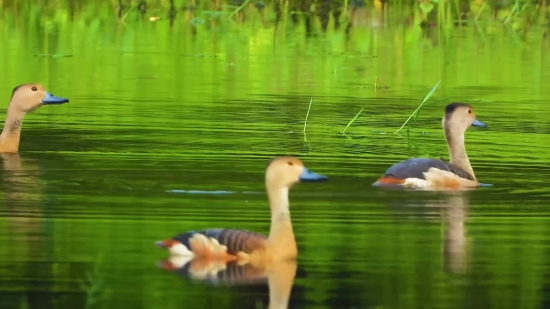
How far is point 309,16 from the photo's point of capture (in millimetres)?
30109

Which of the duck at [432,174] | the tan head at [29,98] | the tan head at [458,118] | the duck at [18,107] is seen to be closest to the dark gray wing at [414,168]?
the duck at [432,174]

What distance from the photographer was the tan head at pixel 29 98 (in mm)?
14086

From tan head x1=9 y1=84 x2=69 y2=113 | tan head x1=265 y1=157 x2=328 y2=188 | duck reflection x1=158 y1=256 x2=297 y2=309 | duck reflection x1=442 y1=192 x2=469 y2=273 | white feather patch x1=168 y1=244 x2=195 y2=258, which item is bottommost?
duck reflection x1=158 y1=256 x2=297 y2=309

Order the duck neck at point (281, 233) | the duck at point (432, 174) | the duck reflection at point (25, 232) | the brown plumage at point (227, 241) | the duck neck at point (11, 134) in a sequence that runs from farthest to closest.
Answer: the duck neck at point (11, 134) → the duck at point (432, 174) → the duck neck at point (281, 233) → the brown plumage at point (227, 241) → the duck reflection at point (25, 232)

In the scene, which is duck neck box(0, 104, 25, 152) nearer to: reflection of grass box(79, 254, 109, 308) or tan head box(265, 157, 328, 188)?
tan head box(265, 157, 328, 188)

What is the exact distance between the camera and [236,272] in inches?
319

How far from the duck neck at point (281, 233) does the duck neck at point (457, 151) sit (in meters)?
3.64

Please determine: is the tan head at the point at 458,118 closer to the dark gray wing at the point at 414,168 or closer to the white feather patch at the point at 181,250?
the dark gray wing at the point at 414,168

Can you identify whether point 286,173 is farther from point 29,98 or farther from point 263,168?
point 29,98

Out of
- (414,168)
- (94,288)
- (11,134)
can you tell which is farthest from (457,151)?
(94,288)

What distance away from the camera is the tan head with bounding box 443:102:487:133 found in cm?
1259

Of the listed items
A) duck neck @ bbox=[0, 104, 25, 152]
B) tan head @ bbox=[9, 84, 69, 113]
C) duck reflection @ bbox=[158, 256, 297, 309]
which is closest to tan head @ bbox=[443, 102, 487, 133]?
tan head @ bbox=[9, 84, 69, 113]

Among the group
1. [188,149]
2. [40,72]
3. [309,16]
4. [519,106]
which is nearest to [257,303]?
[188,149]

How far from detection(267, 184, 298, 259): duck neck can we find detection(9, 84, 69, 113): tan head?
586 centimetres
